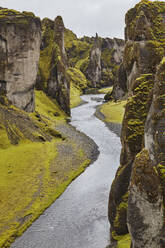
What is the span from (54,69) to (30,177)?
69.4 metres

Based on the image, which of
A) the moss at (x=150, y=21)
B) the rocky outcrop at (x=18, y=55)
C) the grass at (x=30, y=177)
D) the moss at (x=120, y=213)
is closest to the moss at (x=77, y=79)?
the rocky outcrop at (x=18, y=55)

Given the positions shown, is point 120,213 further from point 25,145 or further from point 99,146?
point 99,146

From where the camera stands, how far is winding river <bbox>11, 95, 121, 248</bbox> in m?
21.7

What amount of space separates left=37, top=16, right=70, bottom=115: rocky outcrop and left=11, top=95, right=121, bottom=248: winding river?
58934mm

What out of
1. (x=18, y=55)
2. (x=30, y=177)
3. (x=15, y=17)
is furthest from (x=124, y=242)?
(x=15, y=17)

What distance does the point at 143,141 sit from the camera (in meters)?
16.4

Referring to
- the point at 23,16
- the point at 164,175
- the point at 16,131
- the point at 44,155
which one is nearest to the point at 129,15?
the point at 164,175

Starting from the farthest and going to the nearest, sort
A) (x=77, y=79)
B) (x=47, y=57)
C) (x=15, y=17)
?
(x=77, y=79)
(x=47, y=57)
(x=15, y=17)

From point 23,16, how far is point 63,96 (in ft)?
128

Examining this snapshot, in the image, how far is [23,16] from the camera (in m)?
59.6

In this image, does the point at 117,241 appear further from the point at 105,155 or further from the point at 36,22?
the point at 36,22

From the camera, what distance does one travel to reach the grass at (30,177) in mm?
25295

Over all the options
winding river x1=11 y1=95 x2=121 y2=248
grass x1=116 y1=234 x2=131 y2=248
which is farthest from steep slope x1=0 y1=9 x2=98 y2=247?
grass x1=116 y1=234 x2=131 y2=248

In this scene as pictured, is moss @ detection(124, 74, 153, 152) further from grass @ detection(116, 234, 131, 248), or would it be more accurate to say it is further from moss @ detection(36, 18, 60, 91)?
moss @ detection(36, 18, 60, 91)
